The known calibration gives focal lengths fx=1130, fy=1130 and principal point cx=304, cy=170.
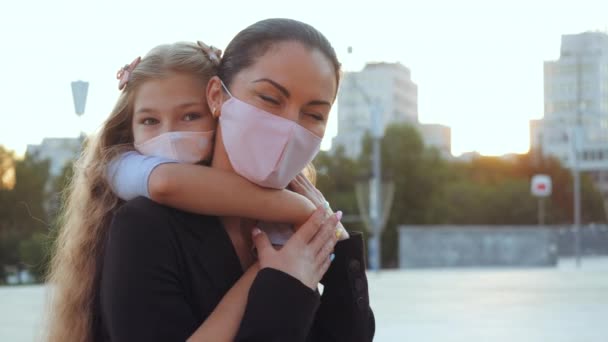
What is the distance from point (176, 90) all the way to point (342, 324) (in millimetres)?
617

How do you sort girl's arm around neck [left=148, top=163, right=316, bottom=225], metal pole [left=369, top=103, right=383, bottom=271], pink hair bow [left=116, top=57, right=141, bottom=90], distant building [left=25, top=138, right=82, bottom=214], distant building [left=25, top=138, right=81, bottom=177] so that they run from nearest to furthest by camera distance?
1. girl's arm around neck [left=148, top=163, right=316, bottom=225]
2. pink hair bow [left=116, top=57, right=141, bottom=90]
3. distant building [left=25, top=138, right=82, bottom=214]
4. distant building [left=25, top=138, right=81, bottom=177]
5. metal pole [left=369, top=103, right=383, bottom=271]

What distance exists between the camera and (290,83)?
7.20ft

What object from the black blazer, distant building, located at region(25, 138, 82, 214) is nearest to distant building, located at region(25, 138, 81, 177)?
distant building, located at region(25, 138, 82, 214)

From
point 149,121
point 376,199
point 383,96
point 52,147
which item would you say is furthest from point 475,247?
point 383,96

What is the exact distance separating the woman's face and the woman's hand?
0.21 meters

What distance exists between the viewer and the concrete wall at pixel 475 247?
4291 centimetres

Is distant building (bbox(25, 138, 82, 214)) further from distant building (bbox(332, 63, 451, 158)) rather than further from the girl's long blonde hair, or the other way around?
distant building (bbox(332, 63, 451, 158))

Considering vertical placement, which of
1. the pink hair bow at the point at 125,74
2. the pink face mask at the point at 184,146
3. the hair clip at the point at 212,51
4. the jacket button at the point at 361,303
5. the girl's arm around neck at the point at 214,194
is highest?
the hair clip at the point at 212,51

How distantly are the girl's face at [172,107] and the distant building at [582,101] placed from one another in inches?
5201

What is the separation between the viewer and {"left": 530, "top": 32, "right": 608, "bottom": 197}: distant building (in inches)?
5369

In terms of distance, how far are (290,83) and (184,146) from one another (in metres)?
0.31

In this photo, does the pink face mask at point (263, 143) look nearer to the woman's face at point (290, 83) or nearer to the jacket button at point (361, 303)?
the woman's face at point (290, 83)

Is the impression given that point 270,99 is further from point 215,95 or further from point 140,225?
point 140,225

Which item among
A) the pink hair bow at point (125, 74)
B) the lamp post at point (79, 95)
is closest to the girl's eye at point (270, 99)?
the pink hair bow at point (125, 74)
